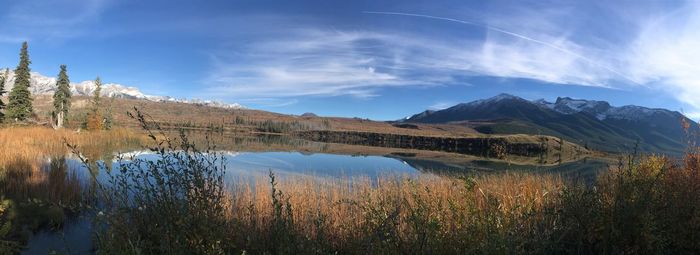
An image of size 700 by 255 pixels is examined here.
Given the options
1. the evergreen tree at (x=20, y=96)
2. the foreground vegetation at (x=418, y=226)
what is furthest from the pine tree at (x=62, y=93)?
the foreground vegetation at (x=418, y=226)

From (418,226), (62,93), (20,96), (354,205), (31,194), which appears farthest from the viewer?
(62,93)

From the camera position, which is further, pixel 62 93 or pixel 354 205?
pixel 62 93

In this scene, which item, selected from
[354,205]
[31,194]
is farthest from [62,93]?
[354,205]

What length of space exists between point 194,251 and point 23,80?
5543 cm

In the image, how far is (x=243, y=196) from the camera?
39.6 feet

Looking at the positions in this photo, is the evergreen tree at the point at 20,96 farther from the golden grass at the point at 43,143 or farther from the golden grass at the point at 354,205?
the golden grass at the point at 354,205

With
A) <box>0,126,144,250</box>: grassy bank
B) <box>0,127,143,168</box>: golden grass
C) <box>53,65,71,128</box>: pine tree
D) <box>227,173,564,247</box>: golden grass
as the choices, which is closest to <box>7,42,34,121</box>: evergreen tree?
<box>53,65,71,128</box>: pine tree

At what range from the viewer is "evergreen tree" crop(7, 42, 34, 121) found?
4547cm

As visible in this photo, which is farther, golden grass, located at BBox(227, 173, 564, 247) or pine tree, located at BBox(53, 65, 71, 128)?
pine tree, located at BBox(53, 65, 71, 128)

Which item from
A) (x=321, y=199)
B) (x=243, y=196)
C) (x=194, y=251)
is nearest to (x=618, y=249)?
(x=194, y=251)

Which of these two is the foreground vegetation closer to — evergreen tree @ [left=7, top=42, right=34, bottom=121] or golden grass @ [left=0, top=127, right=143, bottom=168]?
golden grass @ [left=0, top=127, right=143, bottom=168]

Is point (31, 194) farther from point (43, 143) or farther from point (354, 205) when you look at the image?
point (43, 143)

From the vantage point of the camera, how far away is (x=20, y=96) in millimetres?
45938

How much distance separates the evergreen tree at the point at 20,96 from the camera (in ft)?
149
